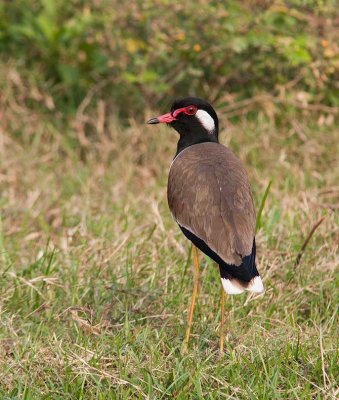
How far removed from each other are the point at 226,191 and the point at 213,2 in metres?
3.62

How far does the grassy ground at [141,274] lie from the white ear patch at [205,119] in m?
0.78

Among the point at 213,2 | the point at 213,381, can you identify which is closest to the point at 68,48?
the point at 213,2

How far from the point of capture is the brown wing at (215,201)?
4.28m

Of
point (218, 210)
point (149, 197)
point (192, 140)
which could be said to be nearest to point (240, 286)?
point (218, 210)

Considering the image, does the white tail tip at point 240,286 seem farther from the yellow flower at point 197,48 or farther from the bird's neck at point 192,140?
the yellow flower at point 197,48

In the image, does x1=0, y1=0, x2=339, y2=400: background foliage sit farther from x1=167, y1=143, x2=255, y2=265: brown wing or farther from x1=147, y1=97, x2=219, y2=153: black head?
x1=147, y1=97, x2=219, y2=153: black head

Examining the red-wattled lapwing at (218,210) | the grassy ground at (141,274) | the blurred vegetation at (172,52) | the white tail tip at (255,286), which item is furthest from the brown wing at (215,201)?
the blurred vegetation at (172,52)

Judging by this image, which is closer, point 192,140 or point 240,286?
point 240,286

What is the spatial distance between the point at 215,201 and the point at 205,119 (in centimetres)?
72

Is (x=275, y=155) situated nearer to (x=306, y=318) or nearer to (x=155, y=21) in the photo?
(x=155, y=21)

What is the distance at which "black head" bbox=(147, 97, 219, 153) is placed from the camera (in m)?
4.99

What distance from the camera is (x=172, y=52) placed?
26.5ft

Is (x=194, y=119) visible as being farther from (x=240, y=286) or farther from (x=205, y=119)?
(x=240, y=286)

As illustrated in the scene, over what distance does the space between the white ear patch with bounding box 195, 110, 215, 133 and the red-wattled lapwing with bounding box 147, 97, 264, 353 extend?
4.7 inches
